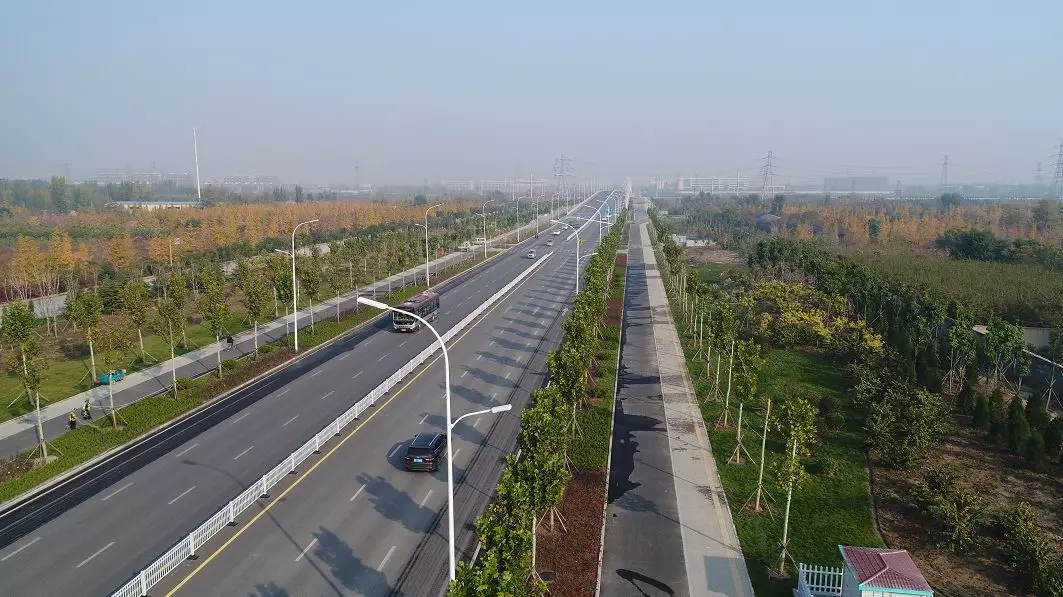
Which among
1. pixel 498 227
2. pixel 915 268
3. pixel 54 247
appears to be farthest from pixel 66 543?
pixel 498 227

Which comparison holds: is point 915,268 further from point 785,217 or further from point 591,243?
point 785,217

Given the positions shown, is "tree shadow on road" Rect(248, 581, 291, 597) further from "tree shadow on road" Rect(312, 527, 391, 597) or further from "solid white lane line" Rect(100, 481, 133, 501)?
"solid white lane line" Rect(100, 481, 133, 501)

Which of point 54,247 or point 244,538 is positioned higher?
point 54,247

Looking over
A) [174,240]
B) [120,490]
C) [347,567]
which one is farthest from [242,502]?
[174,240]

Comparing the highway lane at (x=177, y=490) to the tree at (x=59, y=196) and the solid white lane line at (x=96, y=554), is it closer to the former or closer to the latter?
the solid white lane line at (x=96, y=554)

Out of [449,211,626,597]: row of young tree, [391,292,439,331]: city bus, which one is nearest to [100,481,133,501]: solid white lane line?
[449,211,626,597]: row of young tree
